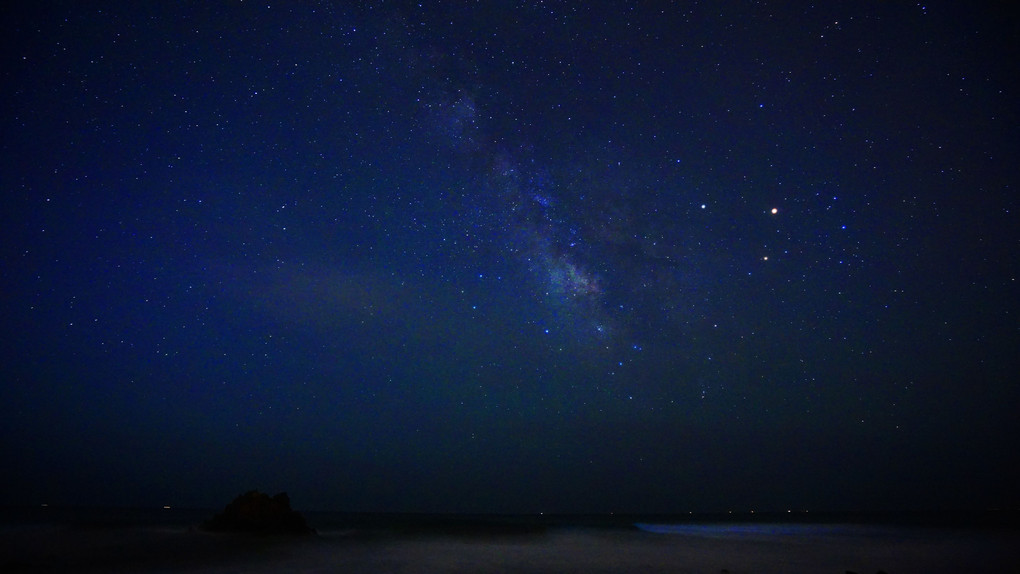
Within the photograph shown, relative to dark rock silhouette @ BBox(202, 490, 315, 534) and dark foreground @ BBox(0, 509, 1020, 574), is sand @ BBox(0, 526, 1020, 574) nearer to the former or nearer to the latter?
dark foreground @ BBox(0, 509, 1020, 574)

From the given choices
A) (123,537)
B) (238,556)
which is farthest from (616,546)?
(123,537)

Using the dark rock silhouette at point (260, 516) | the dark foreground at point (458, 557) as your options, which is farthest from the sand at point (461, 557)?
the dark rock silhouette at point (260, 516)

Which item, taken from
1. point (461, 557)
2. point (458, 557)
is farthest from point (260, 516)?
point (461, 557)

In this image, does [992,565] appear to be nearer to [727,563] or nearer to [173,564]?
[727,563]

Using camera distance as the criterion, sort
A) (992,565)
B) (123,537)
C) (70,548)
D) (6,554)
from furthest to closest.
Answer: (123,537), (70,548), (6,554), (992,565)

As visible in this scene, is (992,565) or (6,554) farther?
(6,554)

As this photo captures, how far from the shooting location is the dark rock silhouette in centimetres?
2878

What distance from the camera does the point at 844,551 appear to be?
2725 cm

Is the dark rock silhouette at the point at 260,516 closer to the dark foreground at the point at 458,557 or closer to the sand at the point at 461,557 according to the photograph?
the dark foreground at the point at 458,557

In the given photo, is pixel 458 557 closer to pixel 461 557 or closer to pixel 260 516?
pixel 461 557

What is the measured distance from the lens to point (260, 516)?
2878cm

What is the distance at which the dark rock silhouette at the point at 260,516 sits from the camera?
2878 centimetres

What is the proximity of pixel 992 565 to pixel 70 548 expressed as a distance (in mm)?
38504

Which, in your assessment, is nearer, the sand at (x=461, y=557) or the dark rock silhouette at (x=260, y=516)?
the sand at (x=461, y=557)
